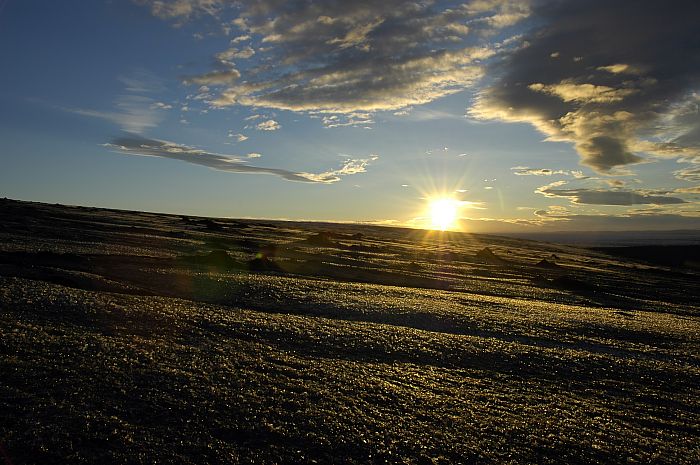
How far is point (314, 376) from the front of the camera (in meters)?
6.33

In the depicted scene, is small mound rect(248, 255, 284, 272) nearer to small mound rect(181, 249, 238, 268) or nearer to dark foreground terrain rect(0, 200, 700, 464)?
small mound rect(181, 249, 238, 268)

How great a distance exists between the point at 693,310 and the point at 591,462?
1599 centimetres

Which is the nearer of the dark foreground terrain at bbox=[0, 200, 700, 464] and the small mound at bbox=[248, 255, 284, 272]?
the dark foreground terrain at bbox=[0, 200, 700, 464]

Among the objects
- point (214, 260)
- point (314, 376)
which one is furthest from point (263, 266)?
point (314, 376)

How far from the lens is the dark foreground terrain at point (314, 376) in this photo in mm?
4398

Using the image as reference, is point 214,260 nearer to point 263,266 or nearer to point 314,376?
point 263,266

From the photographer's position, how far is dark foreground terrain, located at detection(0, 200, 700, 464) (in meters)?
4.40

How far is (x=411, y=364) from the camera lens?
732cm

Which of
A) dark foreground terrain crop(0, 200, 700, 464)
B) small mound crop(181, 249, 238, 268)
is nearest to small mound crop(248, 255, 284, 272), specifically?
small mound crop(181, 249, 238, 268)

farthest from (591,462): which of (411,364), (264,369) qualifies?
(264,369)

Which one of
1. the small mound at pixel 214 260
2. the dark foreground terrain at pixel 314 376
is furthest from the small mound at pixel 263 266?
the dark foreground terrain at pixel 314 376

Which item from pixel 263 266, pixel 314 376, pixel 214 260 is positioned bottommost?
pixel 314 376

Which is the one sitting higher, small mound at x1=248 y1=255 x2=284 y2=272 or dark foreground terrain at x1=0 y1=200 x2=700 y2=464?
small mound at x1=248 y1=255 x2=284 y2=272

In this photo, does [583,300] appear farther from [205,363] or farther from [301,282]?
[205,363]
